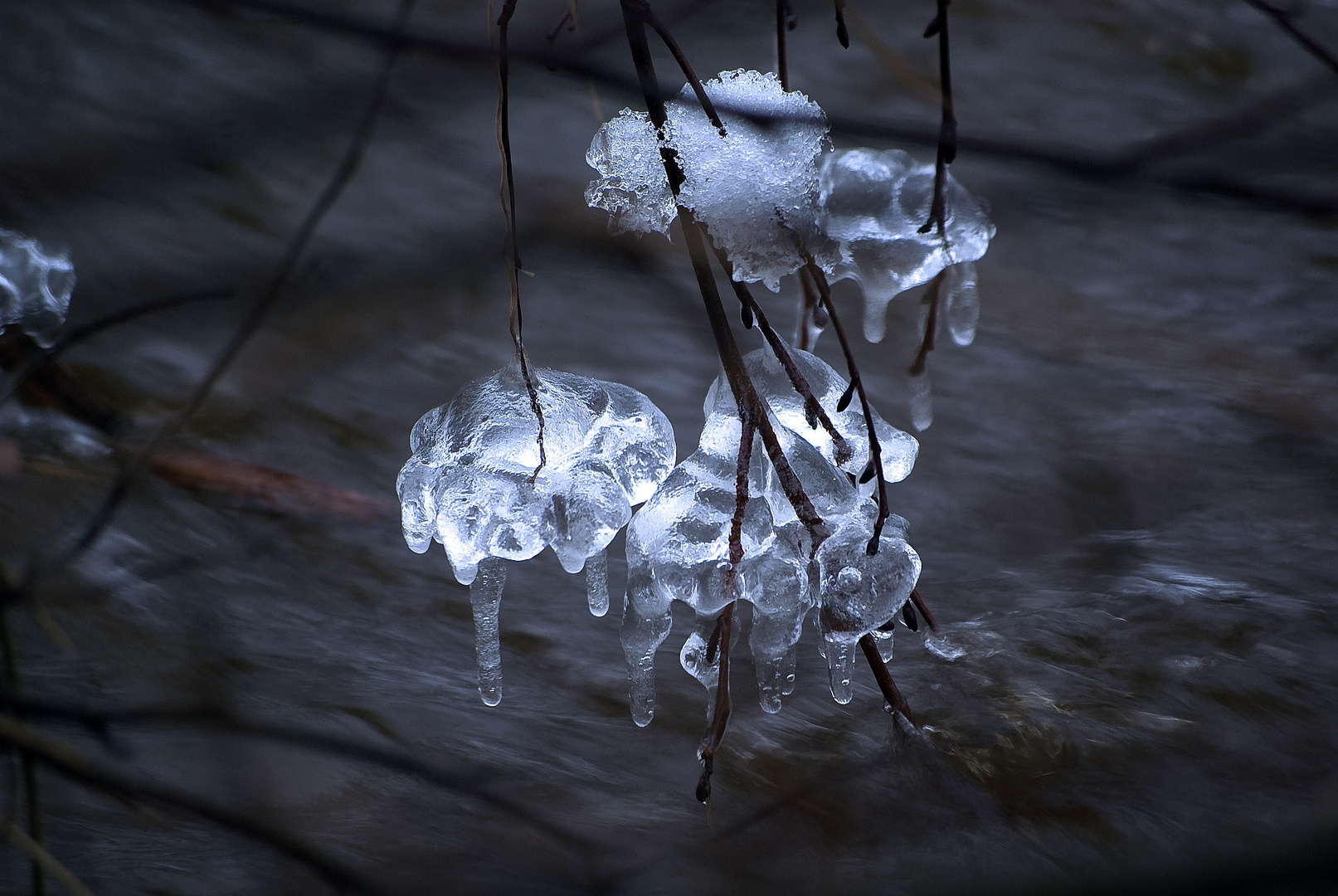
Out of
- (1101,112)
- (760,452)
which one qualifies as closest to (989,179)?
(1101,112)

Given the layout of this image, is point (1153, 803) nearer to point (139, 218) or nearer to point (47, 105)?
point (139, 218)

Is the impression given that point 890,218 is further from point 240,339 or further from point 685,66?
point 240,339

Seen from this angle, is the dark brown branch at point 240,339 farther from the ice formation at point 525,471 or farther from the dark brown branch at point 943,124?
the dark brown branch at point 943,124

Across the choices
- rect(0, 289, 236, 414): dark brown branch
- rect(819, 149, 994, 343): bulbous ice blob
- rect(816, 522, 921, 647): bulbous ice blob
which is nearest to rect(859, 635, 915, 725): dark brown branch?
rect(816, 522, 921, 647): bulbous ice blob

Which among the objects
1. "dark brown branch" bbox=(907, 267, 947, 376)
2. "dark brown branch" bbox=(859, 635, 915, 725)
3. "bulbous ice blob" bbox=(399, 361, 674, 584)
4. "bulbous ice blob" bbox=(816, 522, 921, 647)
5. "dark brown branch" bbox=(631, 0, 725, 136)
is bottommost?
"dark brown branch" bbox=(859, 635, 915, 725)

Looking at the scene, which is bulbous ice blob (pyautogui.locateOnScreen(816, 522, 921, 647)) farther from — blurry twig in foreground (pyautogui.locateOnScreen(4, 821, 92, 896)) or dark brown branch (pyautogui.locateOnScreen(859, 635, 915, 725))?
blurry twig in foreground (pyautogui.locateOnScreen(4, 821, 92, 896))

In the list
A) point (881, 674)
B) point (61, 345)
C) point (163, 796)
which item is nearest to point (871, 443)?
point (881, 674)
